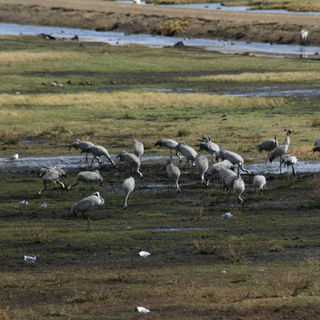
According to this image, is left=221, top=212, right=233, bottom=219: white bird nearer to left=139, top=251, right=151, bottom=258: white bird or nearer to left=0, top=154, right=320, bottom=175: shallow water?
left=139, top=251, right=151, bottom=258: white bird

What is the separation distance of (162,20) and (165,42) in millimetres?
13761

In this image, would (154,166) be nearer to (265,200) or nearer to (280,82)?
(265,200)

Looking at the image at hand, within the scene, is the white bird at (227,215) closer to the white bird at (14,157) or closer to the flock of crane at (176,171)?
the flock of crane at (176,171)

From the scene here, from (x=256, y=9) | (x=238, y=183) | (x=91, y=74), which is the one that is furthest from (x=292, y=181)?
(x=256, y=9)

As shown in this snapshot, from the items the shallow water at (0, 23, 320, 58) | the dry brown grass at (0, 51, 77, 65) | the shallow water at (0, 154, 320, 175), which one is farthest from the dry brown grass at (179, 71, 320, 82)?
the shallow water at (0, 154, 320, 175)

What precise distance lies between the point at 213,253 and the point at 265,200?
14.6ft

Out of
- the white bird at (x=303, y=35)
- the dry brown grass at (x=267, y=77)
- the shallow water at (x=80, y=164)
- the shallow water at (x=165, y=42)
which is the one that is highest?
the white bird at (x=303, y=35)

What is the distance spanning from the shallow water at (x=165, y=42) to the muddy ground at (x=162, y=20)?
→ 8.03ft

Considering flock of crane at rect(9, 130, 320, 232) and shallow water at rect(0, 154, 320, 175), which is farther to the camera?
shallow water at rect(0, 154, 320, 175)

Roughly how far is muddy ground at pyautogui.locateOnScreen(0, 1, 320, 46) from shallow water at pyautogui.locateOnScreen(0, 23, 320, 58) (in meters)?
2.45

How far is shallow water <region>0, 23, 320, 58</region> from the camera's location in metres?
62.1

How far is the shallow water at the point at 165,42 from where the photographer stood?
204 ft

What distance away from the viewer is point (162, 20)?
86.8 m

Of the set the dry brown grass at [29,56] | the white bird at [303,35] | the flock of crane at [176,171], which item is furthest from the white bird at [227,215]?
the white bird at [303,35]
